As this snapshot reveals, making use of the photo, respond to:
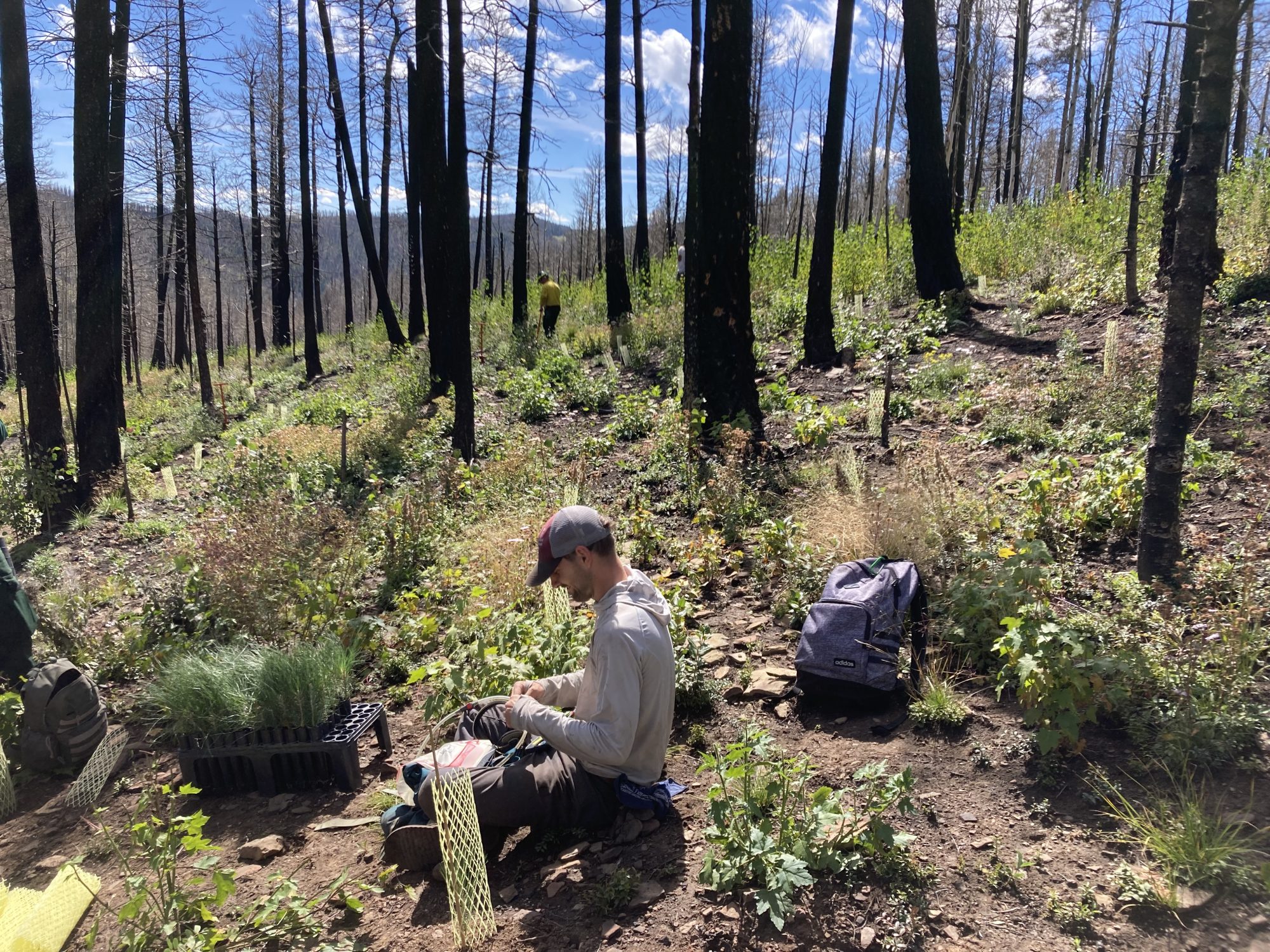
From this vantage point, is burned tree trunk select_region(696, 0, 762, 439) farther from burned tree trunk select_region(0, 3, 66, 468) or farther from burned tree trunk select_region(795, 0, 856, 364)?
burned tree trunk select_region(0, 3, 66, 468)

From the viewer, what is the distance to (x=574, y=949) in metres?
2.47

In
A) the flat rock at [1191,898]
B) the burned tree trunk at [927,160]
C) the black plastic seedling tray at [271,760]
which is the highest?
the burned tree trunk at [927,160]

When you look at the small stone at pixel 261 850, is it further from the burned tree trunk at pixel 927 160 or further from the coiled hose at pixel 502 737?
the burned tree trunk at pixel 927 160

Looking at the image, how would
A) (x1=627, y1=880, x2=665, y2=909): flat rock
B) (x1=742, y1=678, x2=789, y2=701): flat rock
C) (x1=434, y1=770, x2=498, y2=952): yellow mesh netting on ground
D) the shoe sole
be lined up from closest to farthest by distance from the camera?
(x1=434, y1=770, x2=498, y2=952): yellow mesh netting on ground < (x1=627, y1=880, x2=665, y2=909): flat rock < the shoe sole < (x1=742, y1=678, x2=789, y2=701): flat rock

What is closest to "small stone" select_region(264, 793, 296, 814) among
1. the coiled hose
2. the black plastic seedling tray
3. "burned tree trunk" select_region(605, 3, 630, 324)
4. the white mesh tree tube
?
the black plastic seedling tray

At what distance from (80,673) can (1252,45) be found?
25.0 ft

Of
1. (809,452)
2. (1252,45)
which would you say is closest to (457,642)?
(809,452)

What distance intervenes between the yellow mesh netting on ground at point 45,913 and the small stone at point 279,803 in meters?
0.78

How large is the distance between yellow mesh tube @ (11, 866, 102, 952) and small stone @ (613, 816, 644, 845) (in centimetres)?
181

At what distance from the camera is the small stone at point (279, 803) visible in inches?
144

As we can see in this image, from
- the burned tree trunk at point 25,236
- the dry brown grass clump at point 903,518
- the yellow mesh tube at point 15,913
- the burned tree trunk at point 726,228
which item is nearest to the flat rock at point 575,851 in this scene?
the yellow mesh tube at point 15,913

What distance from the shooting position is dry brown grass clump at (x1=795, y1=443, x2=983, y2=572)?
14.8ft

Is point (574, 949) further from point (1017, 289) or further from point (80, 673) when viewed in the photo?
point (1017, 289)

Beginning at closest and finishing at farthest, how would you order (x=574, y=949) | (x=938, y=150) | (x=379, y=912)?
(x=574, y=949), (x=379, y=912), (x=938, y=150)
